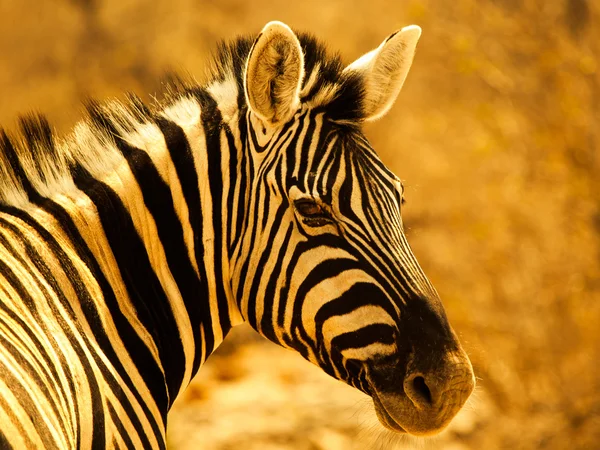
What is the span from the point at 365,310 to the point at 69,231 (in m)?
1.26

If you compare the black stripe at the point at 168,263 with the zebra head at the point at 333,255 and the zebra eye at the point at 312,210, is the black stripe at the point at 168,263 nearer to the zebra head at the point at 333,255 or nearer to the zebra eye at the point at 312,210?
the zebra head at the point at 333,255

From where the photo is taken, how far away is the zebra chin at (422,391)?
3.35 meters

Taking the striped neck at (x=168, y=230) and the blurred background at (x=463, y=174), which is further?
the blurred background at (x=463, y=174)

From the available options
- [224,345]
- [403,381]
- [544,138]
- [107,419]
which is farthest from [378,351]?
[224,345]

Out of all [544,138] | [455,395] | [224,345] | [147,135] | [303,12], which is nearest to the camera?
[455,395]

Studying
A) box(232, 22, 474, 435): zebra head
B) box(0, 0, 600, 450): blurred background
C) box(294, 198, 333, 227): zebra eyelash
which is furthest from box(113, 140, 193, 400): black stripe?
box(0, 0, 600, 450): blurred background

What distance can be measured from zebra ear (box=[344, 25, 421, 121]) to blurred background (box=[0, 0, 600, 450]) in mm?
3164

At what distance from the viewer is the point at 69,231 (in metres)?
3.39

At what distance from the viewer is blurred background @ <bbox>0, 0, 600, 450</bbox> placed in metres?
9.45

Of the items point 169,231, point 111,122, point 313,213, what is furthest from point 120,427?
point 111,122

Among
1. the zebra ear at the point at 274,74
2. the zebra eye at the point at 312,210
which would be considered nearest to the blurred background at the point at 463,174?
the zebra eye at the point at 312,210

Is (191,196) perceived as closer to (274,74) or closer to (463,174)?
(274,74)

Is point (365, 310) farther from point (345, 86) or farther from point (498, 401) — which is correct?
point (498, 401)

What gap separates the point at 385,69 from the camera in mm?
3943
